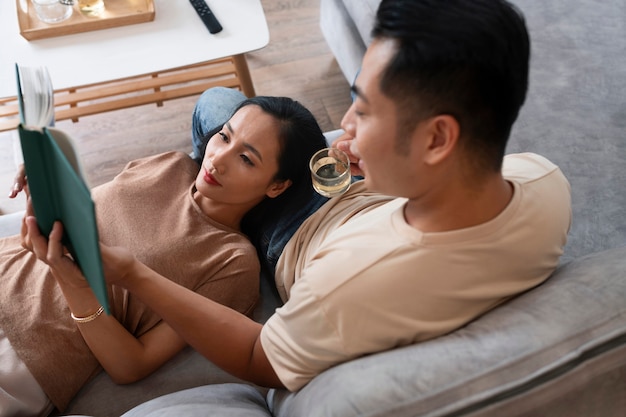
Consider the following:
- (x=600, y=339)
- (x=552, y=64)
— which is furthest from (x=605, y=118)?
(x=600, y=339)

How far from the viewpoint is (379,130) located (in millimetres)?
927

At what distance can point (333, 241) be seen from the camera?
1.08 m

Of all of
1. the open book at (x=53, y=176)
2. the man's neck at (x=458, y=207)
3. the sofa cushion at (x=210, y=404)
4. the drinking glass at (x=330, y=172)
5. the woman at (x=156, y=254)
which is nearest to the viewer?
the open book at (x=53, y=176)

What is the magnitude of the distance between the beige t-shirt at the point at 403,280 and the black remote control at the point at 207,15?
109 centimetres

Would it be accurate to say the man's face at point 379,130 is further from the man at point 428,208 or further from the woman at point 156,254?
the woman at point 156,254

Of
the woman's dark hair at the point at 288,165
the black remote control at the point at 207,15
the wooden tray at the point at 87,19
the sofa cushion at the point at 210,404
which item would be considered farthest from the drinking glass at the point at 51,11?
the sofa cushion at the point at 210,404

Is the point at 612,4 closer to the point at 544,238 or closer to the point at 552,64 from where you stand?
the point at 552,64

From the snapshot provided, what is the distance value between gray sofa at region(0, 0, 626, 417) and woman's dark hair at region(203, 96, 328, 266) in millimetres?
157

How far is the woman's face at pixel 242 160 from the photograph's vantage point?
145 cm

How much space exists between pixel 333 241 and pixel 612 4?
4.66ft

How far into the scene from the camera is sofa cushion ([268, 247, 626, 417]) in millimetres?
846

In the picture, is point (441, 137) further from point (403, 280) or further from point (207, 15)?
point (207, 15)

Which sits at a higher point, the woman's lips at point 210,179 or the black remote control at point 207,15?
the black remote control at point 207,15

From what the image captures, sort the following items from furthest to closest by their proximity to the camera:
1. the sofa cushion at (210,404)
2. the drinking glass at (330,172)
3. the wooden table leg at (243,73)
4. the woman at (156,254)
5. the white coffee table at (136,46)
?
the wooden table leg at (243,73) < the white coffee table at (136,46) < the drinking glass at (330,172) < the woman at (156,254) < the sofa cushion at (210,404)
